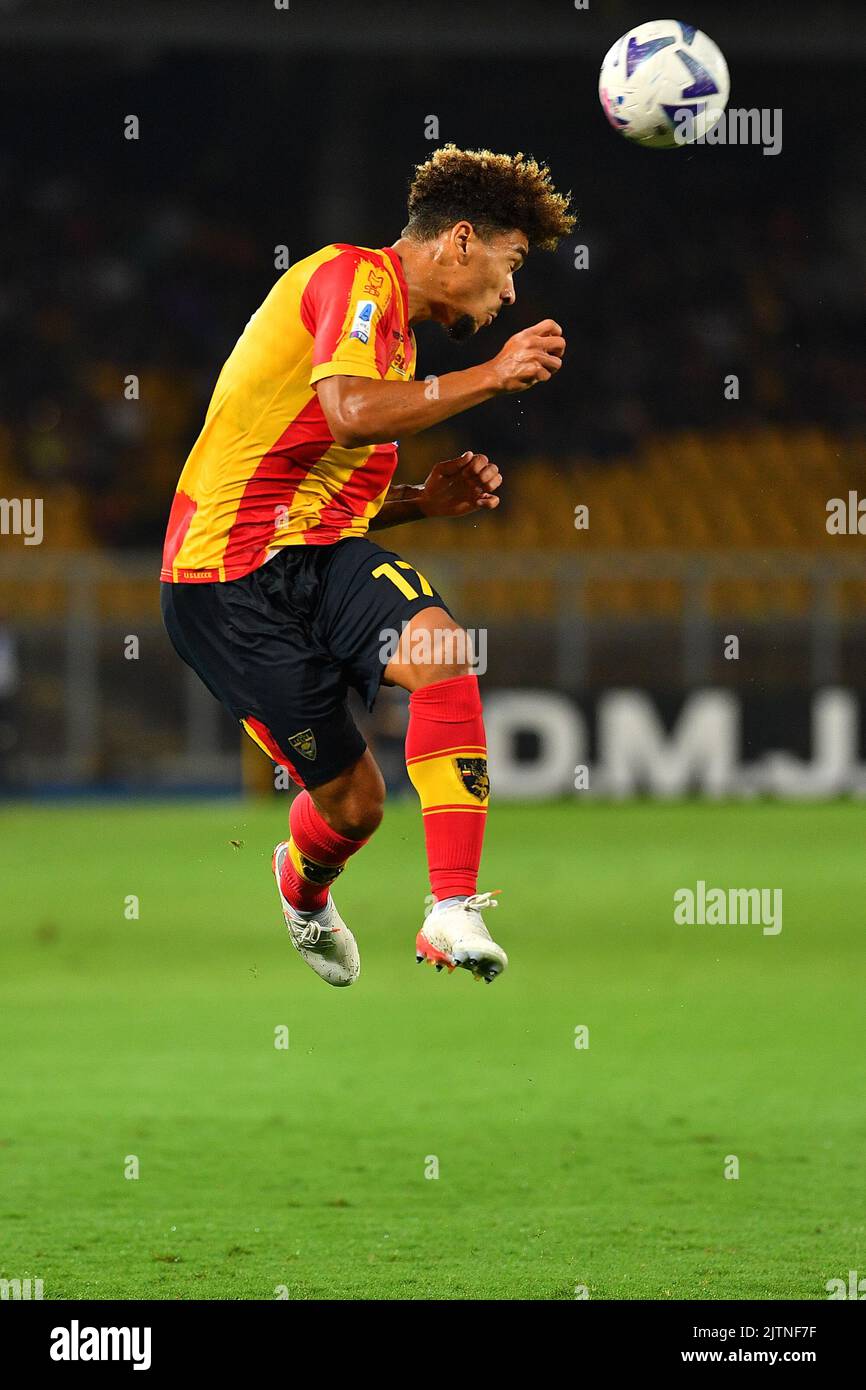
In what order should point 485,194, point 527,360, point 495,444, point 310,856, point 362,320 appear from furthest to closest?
point 495,444
point 310,856
point 485,194
point 362,320
point 527,360

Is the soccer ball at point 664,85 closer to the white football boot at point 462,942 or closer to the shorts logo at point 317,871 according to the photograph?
the white football boot at point 462,942

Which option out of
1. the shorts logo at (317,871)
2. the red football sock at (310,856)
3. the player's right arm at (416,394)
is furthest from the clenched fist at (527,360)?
the shorts logo at (317,871)

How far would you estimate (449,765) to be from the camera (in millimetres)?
5453

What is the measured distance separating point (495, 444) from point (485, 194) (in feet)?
62.0

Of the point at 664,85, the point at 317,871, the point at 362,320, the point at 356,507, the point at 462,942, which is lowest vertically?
the point at 462,942

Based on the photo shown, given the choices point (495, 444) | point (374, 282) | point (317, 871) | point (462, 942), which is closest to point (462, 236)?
point (374, 282)

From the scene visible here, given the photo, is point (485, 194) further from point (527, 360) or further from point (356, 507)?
point (356, 507)

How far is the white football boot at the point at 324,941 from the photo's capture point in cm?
677

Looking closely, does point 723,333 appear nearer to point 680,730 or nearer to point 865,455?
point 865,455

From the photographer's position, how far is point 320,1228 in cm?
662

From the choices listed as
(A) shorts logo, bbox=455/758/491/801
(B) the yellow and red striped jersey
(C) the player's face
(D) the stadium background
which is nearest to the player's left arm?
(B) the yellow and red striped jersey

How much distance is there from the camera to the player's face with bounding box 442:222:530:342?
224 inches

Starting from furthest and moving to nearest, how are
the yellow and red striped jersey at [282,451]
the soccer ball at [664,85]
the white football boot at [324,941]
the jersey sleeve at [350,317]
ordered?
the white football boot at [324,941] < the soccer ball at [664,85] < the yellow and red striped jersey at [282,451] < the jersey sleeve at [350,317]

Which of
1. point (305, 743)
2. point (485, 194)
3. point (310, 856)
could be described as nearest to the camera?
point (485, 194)
